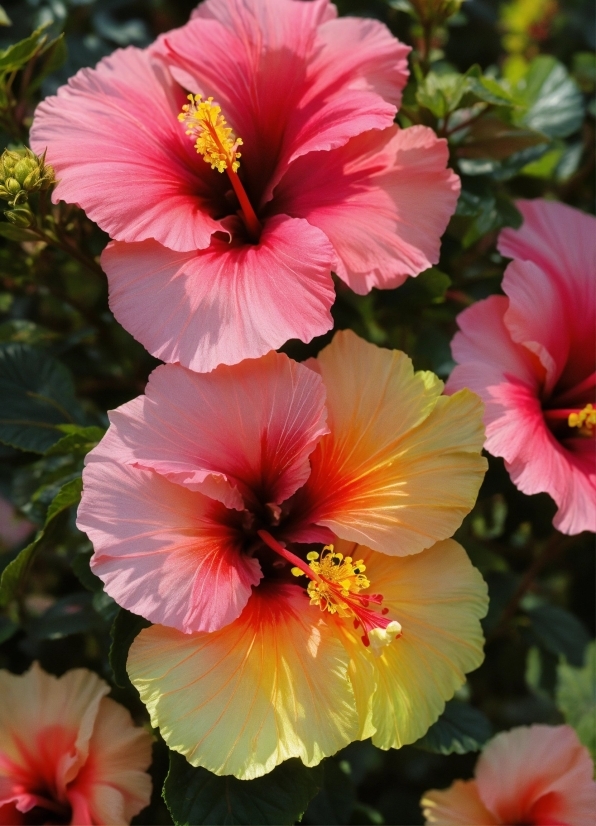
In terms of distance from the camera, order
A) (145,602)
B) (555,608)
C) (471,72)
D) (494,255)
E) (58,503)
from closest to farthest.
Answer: (145,602) < (58,503) < (471,72) < (494,255) < (555,608)

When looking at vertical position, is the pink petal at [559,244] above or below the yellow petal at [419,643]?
above

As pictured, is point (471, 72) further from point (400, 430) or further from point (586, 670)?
point (586, 670)

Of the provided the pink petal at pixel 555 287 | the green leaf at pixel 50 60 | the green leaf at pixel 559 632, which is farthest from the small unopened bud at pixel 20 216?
the green leaf at pixel 559 632

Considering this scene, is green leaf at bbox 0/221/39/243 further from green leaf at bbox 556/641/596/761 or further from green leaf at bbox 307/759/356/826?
green leaf at bbox 556/641/596/761

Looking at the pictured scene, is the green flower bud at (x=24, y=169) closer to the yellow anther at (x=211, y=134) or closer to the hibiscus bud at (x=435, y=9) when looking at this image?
the yellow anther at (x=211, y=134)

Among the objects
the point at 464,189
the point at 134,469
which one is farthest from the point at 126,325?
the point at 464,189

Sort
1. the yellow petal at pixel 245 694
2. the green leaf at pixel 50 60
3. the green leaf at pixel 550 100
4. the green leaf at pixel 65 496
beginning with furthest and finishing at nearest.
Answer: the green leaf at pixel 550 100 → the green leaf at pixel 50 60 → the green leaf at pixel 65 496 → the yellow petal at pixel 245 694
